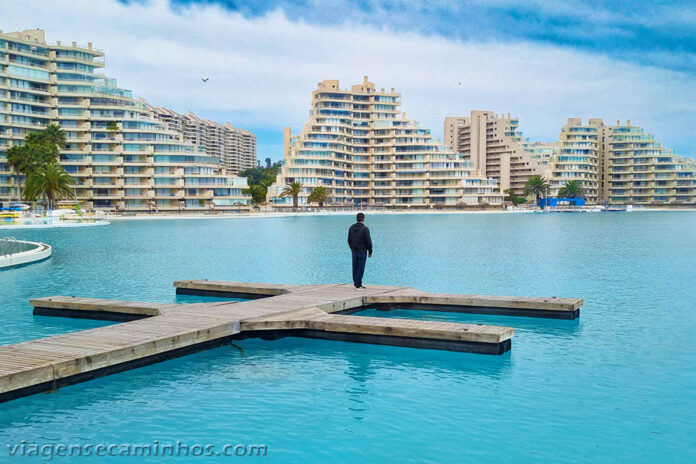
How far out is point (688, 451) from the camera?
11.1 metres

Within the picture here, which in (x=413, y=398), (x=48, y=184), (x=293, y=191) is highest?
(x=293, y=191)

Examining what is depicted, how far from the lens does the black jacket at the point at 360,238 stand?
22.0 m

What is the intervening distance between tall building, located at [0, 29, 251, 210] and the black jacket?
134007mm

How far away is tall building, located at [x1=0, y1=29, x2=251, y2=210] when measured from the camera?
148 meters

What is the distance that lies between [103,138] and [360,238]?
14027cm

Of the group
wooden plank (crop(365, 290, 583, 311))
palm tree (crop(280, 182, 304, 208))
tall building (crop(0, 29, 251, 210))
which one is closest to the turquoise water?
wooden plank (crop(365, 290, 583, 311))

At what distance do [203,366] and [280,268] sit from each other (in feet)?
77.8

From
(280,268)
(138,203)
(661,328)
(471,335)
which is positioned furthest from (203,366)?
(138,203)

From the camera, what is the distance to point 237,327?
17.6 m

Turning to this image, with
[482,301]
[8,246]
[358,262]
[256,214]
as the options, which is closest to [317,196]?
[256,214]

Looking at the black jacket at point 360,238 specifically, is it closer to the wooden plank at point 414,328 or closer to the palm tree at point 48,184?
the wooden plank at point 414,328

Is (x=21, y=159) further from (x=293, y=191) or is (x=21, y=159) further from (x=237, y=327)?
(x=237, y=327)

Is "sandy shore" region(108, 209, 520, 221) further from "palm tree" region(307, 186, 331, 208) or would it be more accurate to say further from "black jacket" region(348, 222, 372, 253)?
"black jacket" region(348, 222, 372, 253)

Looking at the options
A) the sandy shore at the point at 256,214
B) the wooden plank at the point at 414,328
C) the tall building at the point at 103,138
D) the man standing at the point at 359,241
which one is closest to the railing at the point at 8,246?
the man standing at the point at 359,241
